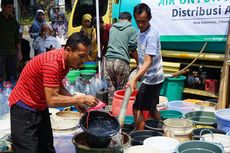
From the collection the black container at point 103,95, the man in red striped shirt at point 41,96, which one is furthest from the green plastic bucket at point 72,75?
the man in red striped shirt at point 41,96

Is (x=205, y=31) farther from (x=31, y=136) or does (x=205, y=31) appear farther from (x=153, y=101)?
(x=31, y=136)

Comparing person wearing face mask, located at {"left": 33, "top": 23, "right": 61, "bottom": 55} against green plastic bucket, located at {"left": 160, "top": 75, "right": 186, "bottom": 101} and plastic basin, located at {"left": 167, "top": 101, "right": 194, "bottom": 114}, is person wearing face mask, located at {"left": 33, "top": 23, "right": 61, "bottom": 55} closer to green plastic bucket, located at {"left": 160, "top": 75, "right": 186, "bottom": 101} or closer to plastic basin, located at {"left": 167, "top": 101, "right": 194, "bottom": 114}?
green plastic bucket, located at {"left": 160, "top": 75, "right": 186, "bottom": 101}

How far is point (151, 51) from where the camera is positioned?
4.00m

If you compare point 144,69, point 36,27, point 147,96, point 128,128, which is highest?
point 36,27

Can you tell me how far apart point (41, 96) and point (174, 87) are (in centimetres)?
372

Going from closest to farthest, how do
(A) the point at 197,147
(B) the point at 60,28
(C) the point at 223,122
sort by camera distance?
(A) the point at 197,147, (C) the point at 223,122, (B) the point at 60,28

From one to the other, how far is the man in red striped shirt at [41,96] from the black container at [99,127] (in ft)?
0.52

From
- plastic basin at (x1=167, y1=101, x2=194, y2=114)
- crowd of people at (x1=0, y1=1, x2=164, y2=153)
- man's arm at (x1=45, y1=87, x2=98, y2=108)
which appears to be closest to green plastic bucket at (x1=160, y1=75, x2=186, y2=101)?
plastic basin at (x1=167, y1=101, x2=194, y2=114)

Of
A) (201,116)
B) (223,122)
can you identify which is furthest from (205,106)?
(223,122)

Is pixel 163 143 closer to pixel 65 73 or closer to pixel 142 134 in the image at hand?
pixel 142 134

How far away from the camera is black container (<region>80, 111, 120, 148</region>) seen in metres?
3.15

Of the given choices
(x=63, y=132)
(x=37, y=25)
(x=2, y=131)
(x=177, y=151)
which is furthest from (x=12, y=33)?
(x=177, y=151)

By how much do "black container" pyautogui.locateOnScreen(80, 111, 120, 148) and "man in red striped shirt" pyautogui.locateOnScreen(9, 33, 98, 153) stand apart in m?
0.16

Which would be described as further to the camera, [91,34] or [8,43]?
[91,34]
